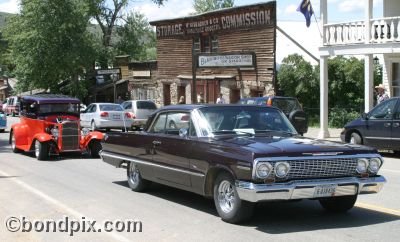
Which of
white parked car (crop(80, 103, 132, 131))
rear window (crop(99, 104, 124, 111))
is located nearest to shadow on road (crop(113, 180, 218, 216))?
white parked car (crop(80, 103, 132, 131))

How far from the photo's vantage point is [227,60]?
32219mm

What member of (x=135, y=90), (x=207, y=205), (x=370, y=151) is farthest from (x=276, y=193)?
(x=135, y=90)

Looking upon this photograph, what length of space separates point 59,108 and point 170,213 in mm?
9299

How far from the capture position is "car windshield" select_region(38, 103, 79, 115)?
16641 mm

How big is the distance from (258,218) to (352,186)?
1.32 metres

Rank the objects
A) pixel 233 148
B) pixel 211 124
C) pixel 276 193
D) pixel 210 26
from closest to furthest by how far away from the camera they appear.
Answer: pixel 276 193
pixel 233 148
pixel 211 124
pixel 210 26

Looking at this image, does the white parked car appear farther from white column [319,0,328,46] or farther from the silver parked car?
white column [319,0,328,46]

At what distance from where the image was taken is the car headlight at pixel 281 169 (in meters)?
7.09

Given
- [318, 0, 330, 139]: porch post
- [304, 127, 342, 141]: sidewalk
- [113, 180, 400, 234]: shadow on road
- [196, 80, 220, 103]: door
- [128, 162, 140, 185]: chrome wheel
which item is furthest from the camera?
[196, 80, 220, 103]: door

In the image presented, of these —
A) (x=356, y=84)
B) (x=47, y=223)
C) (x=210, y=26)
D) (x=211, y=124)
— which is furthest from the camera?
(x=210, y=26)

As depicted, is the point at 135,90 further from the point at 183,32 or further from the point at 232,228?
the point at 232,228

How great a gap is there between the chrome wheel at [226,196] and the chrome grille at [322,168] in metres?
0.79

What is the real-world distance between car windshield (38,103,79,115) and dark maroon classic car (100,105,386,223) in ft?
24.9

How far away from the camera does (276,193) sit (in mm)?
7012
